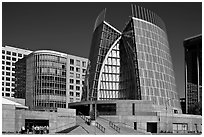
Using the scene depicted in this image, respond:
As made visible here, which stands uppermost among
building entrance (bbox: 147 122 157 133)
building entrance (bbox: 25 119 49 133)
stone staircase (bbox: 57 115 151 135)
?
building entrance (bbox: 25 119 49 133)

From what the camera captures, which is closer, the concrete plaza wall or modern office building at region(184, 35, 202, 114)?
the concrete plaza wall

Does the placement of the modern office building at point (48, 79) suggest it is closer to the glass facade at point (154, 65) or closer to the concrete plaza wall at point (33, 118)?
the glass facade at point (154, 65)

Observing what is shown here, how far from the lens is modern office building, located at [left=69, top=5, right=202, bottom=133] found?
56000mm

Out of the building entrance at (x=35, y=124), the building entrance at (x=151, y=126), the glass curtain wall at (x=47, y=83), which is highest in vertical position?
the glass curtain wall at (x=47, y=83)

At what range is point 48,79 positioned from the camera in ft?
260

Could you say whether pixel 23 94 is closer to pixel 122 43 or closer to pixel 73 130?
pixel 122 43

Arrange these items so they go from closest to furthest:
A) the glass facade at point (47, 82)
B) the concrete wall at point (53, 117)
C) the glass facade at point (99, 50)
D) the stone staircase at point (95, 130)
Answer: the stone staircase at point (95, 130) < the concrete wall at point (53, 117) < the glass facade at point (99, 50) < the glass facade at point (47, 82)

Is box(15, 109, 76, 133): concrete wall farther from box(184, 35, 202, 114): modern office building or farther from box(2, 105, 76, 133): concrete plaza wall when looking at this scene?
box(184, 35, 202, 114): modern office building

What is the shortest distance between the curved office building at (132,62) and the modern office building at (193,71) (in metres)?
18.8

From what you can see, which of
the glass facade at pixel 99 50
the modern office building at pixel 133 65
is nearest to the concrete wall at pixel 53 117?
the modern office building at pixel 133 65

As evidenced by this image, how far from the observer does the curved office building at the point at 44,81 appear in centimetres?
7794

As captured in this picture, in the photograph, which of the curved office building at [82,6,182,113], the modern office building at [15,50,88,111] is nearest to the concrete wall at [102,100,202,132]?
the curved office building at [82,6,182,113]

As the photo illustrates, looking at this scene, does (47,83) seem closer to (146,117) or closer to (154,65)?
(154,65)

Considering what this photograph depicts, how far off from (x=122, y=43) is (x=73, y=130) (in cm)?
3024
